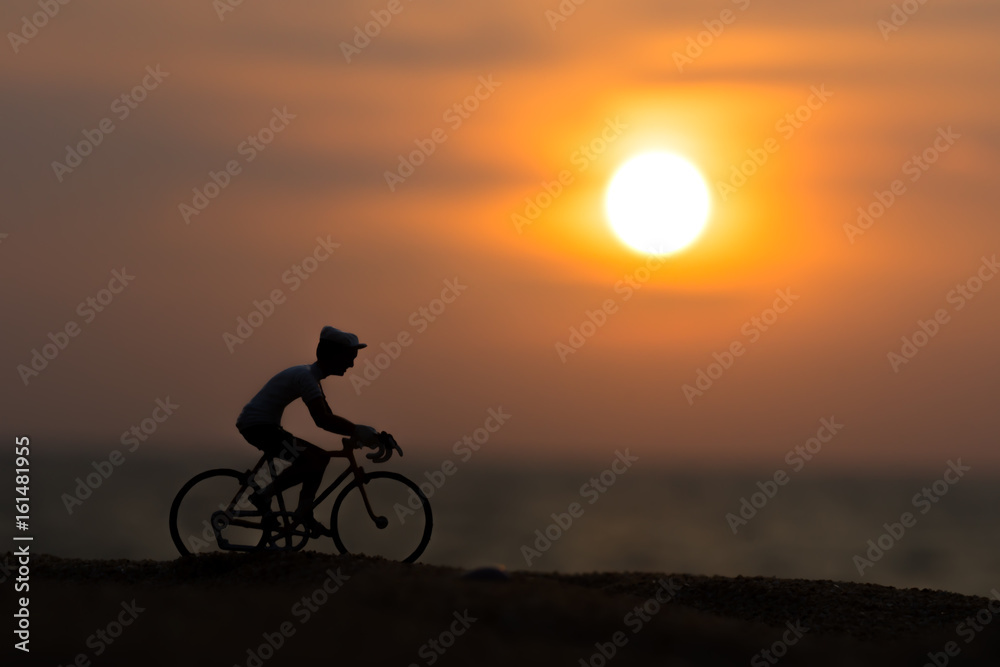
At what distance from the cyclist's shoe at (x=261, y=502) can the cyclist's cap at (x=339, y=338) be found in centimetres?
180

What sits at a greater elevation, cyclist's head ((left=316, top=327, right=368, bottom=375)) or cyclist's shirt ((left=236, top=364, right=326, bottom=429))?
cyclist's head ((left=316, top=327, right=368, bottom=375))

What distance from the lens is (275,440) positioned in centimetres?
1280

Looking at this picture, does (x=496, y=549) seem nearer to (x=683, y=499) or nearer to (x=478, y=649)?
(x=478, y=649)

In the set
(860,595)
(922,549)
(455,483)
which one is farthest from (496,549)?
(455,483)

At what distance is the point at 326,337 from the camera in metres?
12.6

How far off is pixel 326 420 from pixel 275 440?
2.31 ft

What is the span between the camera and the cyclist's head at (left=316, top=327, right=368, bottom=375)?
41.3ft

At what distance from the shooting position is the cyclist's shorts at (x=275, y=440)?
1270 cm
